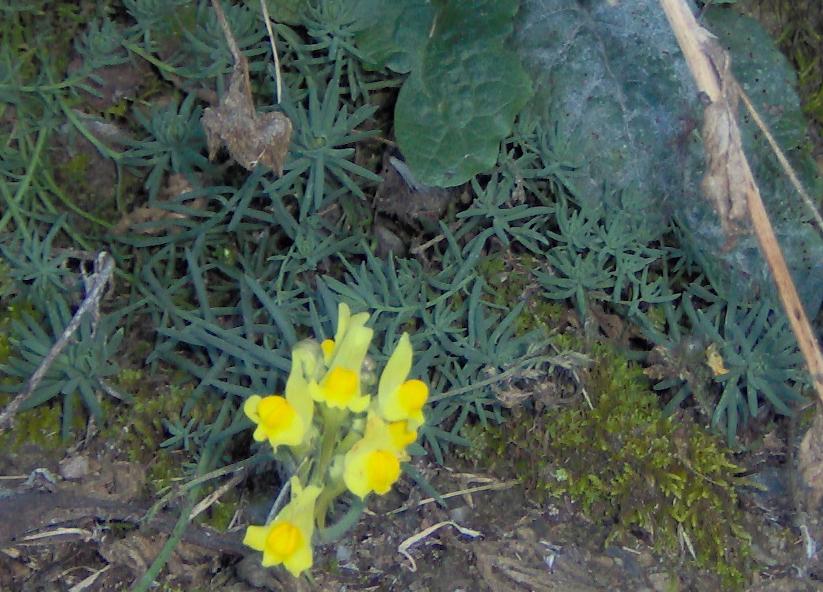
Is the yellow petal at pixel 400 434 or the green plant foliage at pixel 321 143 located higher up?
the green plant foliage at pixel 321 143

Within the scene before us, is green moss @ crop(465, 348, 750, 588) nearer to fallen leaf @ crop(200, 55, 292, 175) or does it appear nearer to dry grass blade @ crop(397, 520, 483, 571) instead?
dry grass blade @ crop(397, 520, 483, 571)

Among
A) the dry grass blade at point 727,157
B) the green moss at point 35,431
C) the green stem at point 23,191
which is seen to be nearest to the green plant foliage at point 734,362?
the dry grass blade at point 727,157

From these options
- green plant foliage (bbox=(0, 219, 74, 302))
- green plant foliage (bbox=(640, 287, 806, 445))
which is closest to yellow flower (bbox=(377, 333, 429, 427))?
green plant foliage (bbox=(640, 287, 806, 445))

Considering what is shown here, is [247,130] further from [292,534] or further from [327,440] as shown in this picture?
[292,534]

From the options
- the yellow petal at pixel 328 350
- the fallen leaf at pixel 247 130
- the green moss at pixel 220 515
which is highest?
the fallen leaf at pixel 247 130

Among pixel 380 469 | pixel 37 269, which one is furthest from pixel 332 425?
pixel 37 269

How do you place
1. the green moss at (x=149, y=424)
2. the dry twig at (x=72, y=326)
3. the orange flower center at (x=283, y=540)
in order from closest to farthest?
the orange flower center at (x=283, y=540)
the dry twig at (x=72, y=326)
the green moss at (x=149, y=424)

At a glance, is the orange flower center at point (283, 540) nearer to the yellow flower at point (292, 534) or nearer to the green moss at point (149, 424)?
the yellow flower at point (292, 534)
